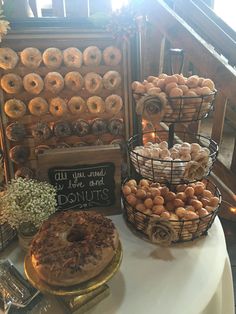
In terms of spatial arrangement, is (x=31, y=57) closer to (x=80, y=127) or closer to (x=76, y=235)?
(x=80, y=127)

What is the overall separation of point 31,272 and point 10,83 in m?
0.84

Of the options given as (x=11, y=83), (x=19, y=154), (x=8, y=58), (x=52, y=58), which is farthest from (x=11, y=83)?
(x=19, y=154)

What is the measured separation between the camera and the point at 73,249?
0.79 meters

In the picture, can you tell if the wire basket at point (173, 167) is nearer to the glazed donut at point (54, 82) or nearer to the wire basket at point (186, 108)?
the wire basket at point (186, 108)

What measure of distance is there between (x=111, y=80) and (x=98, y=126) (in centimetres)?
23

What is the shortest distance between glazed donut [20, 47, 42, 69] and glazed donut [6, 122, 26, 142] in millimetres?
271

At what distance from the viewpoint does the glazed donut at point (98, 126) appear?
4.56 feet

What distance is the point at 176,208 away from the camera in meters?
1.08

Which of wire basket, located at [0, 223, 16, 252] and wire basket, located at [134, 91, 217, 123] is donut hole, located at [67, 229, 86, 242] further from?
wire basket, located at [134, 91, 217, 123]

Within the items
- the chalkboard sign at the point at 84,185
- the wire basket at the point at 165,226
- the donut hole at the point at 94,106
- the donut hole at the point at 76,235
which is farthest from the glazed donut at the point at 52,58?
the donut hole at the point at 76,235

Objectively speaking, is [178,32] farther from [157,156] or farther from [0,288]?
[0,288]

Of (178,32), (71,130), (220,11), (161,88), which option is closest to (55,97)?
(71,130)

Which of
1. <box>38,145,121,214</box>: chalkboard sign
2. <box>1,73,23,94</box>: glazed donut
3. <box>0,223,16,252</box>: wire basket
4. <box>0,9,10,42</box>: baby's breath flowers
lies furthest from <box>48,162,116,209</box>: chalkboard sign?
<box>0,9,10,42</box>: baby's breath flowers

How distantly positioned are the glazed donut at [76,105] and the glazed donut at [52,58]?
0.17m
